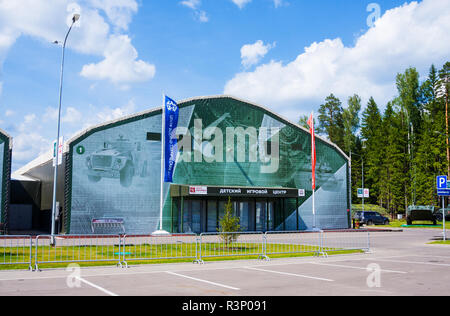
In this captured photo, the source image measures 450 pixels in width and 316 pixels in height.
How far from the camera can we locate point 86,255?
17688 mm

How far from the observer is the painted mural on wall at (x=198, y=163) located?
32.6 metres

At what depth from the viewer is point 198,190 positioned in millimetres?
33844

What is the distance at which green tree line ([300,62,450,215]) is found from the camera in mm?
65375

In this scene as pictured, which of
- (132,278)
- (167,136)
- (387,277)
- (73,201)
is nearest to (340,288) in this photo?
(387,277)

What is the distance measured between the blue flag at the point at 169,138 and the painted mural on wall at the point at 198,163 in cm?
319

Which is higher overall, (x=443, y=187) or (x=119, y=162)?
(x=119, y=162)

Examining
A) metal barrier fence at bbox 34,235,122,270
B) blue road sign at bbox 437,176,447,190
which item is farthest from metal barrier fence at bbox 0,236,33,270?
blue road sign at bbox 437,176,447,190

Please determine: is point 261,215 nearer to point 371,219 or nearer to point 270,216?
point 270,216

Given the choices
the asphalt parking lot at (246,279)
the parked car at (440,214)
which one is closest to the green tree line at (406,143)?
the parked car at (440,214)

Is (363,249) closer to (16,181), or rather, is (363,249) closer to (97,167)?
(97,167)

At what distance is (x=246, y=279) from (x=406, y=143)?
68.1 metres

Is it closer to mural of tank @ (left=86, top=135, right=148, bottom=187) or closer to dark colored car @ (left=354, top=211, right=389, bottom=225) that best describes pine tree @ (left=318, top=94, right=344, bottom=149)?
dark colored car @ (left=354, top=211, right=389, bottom=225)

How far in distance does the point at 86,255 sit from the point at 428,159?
6065cm

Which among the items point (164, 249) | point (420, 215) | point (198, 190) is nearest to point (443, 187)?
point (198, 190)
